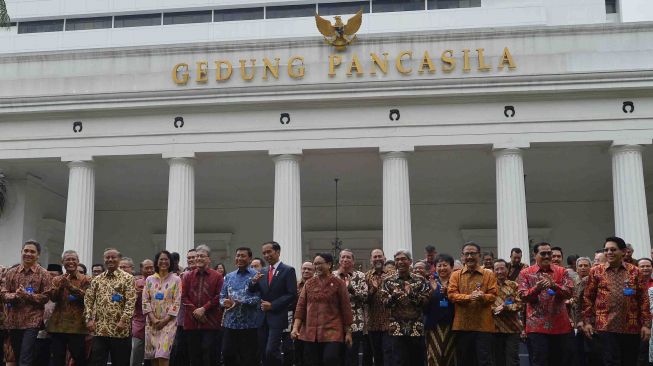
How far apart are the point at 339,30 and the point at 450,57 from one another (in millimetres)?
3036

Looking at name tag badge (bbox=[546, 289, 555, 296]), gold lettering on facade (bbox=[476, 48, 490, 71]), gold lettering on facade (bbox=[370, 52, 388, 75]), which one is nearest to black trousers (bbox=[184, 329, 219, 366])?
name tag badge (bbox=[546, 289, 555, 296])

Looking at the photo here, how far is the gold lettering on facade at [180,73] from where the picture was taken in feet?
63.9

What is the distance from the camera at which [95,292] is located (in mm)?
9633

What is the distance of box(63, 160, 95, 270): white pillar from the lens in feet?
63.6

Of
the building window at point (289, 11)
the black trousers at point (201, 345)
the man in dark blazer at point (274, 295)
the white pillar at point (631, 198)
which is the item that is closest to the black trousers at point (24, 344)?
the black trousers at point (201, 345)

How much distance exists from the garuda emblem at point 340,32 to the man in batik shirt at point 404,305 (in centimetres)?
1118

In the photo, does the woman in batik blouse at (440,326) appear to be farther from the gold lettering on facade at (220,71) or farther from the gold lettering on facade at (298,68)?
the gold lettering on facade at (220,71)

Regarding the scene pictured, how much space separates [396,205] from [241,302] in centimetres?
908

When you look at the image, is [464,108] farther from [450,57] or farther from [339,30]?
[339,30]

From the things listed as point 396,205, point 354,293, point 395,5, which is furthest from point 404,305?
point 395,5

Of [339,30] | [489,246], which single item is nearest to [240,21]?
[339,30]

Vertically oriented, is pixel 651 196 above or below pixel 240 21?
below

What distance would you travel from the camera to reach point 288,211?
18547 mm

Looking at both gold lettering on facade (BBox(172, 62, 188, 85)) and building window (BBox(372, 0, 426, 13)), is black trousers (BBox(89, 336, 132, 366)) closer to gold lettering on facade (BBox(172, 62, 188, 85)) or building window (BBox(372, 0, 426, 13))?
gold lettering on facade (BBox(172, 62, 188, 85))
